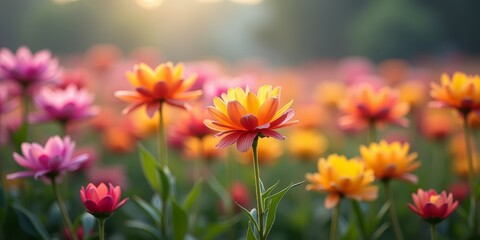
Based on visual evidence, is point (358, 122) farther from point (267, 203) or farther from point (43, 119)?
point (43, 119)

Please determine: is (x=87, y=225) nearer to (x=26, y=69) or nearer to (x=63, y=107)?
(x=63, y=107)

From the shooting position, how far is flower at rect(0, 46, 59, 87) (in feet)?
6.28

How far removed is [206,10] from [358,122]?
442 inches

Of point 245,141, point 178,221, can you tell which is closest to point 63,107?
point 178,221

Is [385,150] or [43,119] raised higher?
[43,119]

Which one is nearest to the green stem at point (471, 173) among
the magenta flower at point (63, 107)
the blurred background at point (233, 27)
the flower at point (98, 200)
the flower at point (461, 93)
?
the flower at point (461, 93)

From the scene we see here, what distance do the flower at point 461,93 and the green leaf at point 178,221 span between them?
785 millimetres

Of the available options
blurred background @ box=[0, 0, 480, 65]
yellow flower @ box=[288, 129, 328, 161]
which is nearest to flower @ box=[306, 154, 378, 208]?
yellow flower @ box=[288, 129, 328, 161]

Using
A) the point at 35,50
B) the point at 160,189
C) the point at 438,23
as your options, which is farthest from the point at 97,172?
the point at 35,50

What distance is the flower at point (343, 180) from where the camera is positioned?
1.44m

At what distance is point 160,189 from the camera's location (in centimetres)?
163

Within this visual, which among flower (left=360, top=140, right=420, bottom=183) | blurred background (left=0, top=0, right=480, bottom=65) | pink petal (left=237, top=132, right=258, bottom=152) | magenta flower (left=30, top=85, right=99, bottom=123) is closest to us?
pink petal (left=237, top=132, right=258, bottom=152)

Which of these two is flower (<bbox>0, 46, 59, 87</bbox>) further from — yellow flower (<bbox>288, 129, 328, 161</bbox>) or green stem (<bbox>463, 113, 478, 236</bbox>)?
green stem (<bbox>463, 113, 478, 236</bbox>)

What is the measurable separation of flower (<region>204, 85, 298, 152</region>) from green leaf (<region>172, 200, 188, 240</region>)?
43cm
